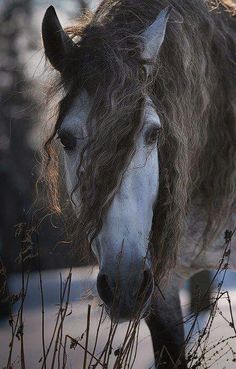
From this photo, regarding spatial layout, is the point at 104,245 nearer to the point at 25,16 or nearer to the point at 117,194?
the point at 117,194

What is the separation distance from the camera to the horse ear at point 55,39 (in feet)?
10.4

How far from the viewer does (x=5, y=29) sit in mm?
12242

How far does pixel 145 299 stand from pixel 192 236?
125 centimetres

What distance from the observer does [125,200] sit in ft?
9.43

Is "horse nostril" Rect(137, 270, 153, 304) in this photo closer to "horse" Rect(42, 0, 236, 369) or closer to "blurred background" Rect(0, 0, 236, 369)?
"horse" Rect(42, 0, 236, 369)

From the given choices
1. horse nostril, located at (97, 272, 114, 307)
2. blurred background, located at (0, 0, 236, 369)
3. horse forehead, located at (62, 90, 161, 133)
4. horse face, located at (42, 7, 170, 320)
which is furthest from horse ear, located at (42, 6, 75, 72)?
blurred background, located at (0, 0, 236, 369)

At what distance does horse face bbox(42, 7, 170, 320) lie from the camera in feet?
9.09

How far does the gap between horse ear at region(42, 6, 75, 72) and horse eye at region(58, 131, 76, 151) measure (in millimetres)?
338

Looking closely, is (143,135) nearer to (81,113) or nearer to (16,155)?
(81,113)

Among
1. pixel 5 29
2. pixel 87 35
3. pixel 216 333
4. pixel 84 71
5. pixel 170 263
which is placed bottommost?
pixel 216 333

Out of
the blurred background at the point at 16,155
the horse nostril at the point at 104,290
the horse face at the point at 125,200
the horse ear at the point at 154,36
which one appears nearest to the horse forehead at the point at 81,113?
the horse face at the point at 125,200

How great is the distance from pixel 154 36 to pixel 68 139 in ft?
1.91

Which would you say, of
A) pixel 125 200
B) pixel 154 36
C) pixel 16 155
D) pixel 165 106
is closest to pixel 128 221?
pixel 125 200

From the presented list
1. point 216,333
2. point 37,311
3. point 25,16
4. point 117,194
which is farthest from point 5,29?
point 117,194
